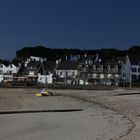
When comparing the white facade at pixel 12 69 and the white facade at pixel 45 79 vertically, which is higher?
the white facade at pixel 12 69

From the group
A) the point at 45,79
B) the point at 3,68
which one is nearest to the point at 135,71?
the point at 45,79

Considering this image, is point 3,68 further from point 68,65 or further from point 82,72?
point 82,72

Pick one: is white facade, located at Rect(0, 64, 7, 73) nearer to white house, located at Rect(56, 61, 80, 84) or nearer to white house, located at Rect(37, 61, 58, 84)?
white house, located at Rect(37, 61, 58, 84)

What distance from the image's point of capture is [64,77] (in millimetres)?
102312

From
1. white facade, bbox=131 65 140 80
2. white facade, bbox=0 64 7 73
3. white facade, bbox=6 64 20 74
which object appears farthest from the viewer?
white facade, bbox=0 64 7 73

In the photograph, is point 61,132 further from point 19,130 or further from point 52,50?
point 52,50

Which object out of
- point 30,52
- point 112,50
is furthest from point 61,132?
point 30,52

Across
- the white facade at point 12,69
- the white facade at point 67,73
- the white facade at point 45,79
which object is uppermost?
the white facade at point 12,69

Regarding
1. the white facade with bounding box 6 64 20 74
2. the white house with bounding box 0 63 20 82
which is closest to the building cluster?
the white house with bounding box 0 63 20 82

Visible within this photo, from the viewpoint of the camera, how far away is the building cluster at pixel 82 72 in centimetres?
9544

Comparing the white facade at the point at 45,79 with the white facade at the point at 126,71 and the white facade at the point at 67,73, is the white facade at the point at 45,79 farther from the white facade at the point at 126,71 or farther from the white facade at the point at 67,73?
the white facade at the point at 126,71

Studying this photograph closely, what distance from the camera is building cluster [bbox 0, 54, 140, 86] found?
95438 mm

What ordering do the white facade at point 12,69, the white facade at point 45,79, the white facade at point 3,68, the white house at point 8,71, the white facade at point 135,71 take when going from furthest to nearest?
the white facade at point 3,68, the white facade at point 12,69, the white house at point 8,71, the white facade at point 45,79, the white facade at point 135,71

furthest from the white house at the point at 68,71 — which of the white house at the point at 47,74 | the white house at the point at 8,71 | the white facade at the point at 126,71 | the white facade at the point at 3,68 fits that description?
the white facade at the point at 3,68
